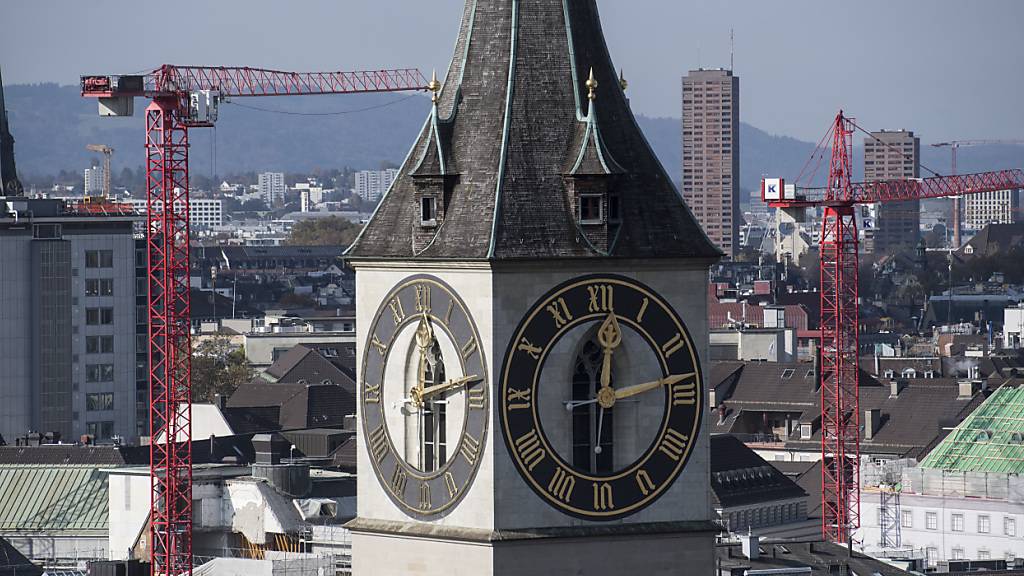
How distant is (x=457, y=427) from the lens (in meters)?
45.2

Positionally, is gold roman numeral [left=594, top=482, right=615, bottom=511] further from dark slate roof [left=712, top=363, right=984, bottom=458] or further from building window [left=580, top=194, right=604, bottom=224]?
dark slate roof [left=712, top=363, right=984, bottom=458]

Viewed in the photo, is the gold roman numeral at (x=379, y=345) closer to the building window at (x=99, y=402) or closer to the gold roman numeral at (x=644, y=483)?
the gold roman numeral at (x=644, y=483)

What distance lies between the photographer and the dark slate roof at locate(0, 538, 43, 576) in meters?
95.8

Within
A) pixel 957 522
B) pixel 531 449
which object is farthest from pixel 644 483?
pixel 957 522

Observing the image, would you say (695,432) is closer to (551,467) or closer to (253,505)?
(551,467)

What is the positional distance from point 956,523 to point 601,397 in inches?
3686

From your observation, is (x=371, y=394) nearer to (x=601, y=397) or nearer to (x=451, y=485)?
(x=451, y=485)

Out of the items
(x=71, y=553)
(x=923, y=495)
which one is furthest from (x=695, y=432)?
(x=923, y=495)

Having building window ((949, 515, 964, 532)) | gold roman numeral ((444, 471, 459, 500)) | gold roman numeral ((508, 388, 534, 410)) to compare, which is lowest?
building window ((949, 515, 964, 532))

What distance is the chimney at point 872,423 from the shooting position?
176 metres

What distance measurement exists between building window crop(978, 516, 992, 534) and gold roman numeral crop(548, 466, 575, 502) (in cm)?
9249

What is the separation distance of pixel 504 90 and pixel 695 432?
5.11 m

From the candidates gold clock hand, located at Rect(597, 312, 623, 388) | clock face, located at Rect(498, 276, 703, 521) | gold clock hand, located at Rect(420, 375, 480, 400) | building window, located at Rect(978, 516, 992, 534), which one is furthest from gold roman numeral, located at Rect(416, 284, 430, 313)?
building window, located at Rect(978, 516, 992, 534)

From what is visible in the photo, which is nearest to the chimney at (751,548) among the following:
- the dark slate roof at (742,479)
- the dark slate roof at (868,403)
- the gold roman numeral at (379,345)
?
the dark slate roof at (742,479)
